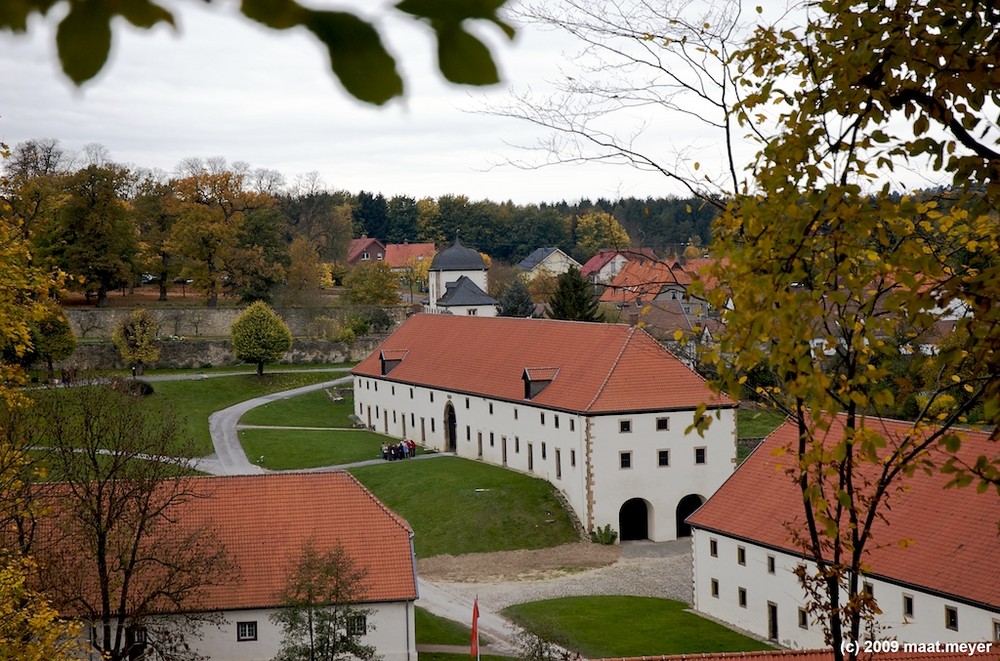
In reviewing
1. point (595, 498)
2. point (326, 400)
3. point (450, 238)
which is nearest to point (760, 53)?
point (595, 498)

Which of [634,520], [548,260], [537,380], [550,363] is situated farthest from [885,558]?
[548,260]

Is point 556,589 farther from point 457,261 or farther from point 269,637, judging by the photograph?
point 457,261

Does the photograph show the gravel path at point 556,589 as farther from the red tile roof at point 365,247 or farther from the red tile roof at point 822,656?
the red tile roof at point 365,247

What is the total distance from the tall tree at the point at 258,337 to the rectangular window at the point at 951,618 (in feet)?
155

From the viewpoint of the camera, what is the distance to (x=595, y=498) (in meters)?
40.2

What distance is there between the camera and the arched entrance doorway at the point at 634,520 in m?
41.0

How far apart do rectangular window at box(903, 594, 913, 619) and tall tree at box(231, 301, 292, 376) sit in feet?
151

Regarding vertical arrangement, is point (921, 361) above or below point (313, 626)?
above

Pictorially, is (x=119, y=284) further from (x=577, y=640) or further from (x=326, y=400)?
(x=577, y=640)

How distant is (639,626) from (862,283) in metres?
23.0

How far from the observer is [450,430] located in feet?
169

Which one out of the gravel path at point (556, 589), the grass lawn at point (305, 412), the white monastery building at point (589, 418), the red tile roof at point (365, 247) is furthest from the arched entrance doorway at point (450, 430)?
the red tile roof at point (365, 247)

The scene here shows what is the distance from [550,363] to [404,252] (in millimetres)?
67355

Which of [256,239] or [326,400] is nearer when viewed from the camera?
[326,400]
